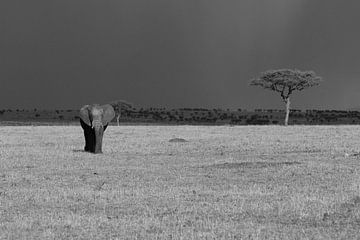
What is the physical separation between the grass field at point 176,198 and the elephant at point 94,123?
3.14m

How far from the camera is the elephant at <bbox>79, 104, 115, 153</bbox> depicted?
31828 millimetres

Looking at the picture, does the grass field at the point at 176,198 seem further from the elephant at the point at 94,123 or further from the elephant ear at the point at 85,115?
the elephant ear at the point at 85,115

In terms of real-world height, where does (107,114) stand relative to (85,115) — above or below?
above

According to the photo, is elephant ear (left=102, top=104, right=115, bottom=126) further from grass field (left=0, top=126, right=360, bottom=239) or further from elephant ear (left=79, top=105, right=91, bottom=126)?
grass field (left=0, top=126, right=360, bottom=239)

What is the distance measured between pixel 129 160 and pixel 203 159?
2968 millimetres

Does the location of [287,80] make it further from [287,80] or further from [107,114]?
[107,114]

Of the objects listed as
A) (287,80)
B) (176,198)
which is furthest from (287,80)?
(176,198)

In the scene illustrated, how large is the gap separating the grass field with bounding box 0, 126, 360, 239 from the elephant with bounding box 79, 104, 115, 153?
10.3ft

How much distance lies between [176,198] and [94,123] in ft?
58.0

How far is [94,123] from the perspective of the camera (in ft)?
109

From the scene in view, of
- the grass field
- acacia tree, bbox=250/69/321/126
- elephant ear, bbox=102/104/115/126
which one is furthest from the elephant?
acacia tree, bbox=250/69/321/126

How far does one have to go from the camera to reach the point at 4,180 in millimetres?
20000

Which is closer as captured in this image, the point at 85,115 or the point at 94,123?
the point at 94,123

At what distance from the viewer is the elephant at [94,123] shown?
1253 inches
